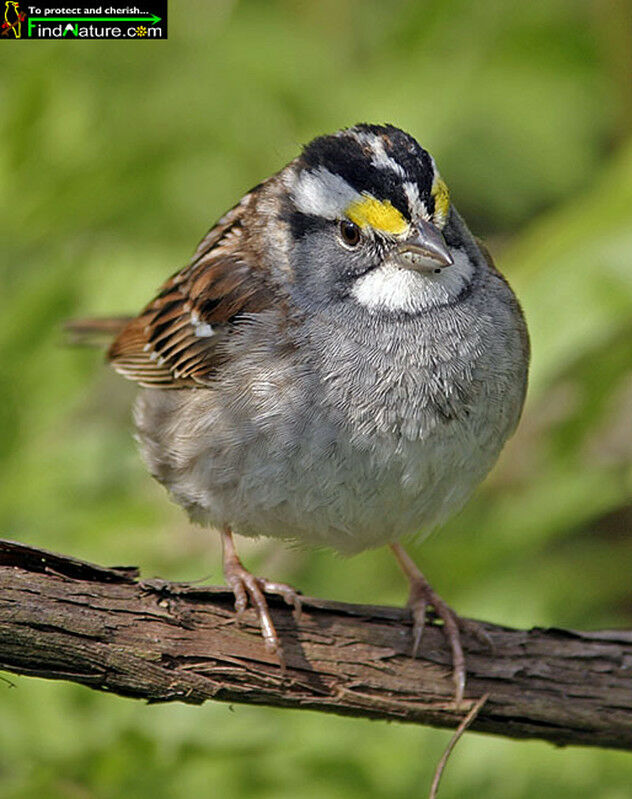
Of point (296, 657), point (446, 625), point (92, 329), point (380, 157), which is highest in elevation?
point (92, 329)

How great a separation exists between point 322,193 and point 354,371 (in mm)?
403

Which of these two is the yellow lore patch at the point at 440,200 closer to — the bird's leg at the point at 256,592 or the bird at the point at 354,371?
the bird at the point at 354,371

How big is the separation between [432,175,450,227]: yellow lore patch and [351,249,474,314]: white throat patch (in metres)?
0.11

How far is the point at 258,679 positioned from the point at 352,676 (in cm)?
22

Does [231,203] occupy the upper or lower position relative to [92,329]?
upper

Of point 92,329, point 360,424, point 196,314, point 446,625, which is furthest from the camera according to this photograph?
point 92,329

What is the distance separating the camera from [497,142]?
4.93m

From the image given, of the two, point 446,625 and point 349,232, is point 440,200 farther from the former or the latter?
point 446,625

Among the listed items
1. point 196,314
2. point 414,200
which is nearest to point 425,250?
point 414,200

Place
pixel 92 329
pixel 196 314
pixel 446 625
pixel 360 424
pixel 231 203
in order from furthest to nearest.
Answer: pixel 231 203, pixel 92 329, pixel 196 314, pixel 446 625, pixel 360 424

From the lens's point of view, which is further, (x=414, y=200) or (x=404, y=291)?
(x=404, y=291)

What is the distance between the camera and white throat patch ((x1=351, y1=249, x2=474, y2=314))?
110 inches

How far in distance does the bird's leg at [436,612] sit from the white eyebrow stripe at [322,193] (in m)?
0.92

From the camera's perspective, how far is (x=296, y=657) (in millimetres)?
2617
